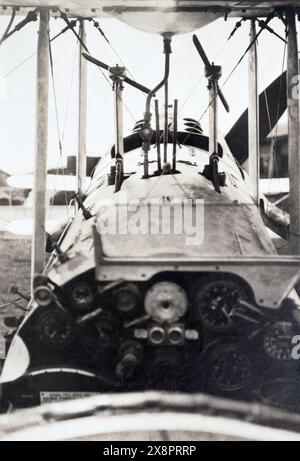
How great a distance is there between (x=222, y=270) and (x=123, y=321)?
3.00ft

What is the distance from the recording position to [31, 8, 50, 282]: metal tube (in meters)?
7.54

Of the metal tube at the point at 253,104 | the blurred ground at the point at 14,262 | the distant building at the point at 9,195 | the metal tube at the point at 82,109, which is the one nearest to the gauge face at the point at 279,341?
the metal tube at the point at 253,104

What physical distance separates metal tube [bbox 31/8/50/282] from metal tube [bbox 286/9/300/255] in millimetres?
3406

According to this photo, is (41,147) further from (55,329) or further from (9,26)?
(55,329)

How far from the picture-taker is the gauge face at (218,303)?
442cm

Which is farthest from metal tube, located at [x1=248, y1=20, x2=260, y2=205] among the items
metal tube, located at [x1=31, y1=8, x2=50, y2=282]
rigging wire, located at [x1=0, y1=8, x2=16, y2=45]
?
rigging wire, located at [x1=0, y1=8, x2=16, y2=45]

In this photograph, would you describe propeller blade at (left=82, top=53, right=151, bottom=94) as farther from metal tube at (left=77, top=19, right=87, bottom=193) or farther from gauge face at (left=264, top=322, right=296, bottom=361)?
gauge face at (left=264, top=322, right=296, bottom=361)

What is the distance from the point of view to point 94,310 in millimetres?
4504

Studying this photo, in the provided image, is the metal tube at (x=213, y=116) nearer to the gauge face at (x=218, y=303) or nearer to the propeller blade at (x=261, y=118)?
the gauge face at (x=218, y=303)

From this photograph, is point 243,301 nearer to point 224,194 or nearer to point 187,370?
point 187,370

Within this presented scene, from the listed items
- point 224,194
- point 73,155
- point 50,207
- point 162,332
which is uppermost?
point 73,155

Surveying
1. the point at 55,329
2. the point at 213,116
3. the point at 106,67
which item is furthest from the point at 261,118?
the point at 55,329

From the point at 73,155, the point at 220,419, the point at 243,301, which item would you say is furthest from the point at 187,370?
the point at 73,155

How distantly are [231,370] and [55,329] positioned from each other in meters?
1.47
